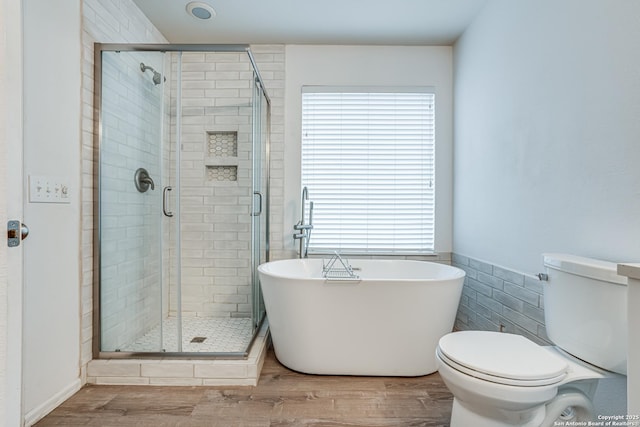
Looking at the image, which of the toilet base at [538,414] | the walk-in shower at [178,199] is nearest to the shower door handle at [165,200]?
the walk-in shower at [178,199]

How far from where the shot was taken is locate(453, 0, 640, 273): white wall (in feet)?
4.24

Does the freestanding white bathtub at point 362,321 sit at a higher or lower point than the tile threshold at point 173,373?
higher

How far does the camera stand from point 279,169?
295cm

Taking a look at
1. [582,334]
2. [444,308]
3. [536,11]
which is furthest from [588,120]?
[444,308]

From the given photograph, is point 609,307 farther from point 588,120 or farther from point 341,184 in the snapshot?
point 341,184

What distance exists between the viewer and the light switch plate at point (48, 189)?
1.59 meters

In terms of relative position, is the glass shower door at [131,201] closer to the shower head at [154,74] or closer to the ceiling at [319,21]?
the shower head at [154,74]

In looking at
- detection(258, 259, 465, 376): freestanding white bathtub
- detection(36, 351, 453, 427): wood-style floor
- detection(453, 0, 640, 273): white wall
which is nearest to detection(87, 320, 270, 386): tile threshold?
detection(36, 351, 453, 427): wood-style floor

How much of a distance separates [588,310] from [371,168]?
6.41 ft

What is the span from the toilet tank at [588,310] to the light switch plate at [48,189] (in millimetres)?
2386

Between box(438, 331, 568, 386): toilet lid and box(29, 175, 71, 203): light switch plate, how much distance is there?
6.52 ft

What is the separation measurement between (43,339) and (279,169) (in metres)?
1.94

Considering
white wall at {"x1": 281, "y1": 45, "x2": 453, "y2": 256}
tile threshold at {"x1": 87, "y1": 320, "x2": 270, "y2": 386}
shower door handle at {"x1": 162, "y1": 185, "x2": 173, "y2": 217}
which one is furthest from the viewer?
white wall at {"x1": 281, "y1": 45, "x2": 453, "y2": 256}
